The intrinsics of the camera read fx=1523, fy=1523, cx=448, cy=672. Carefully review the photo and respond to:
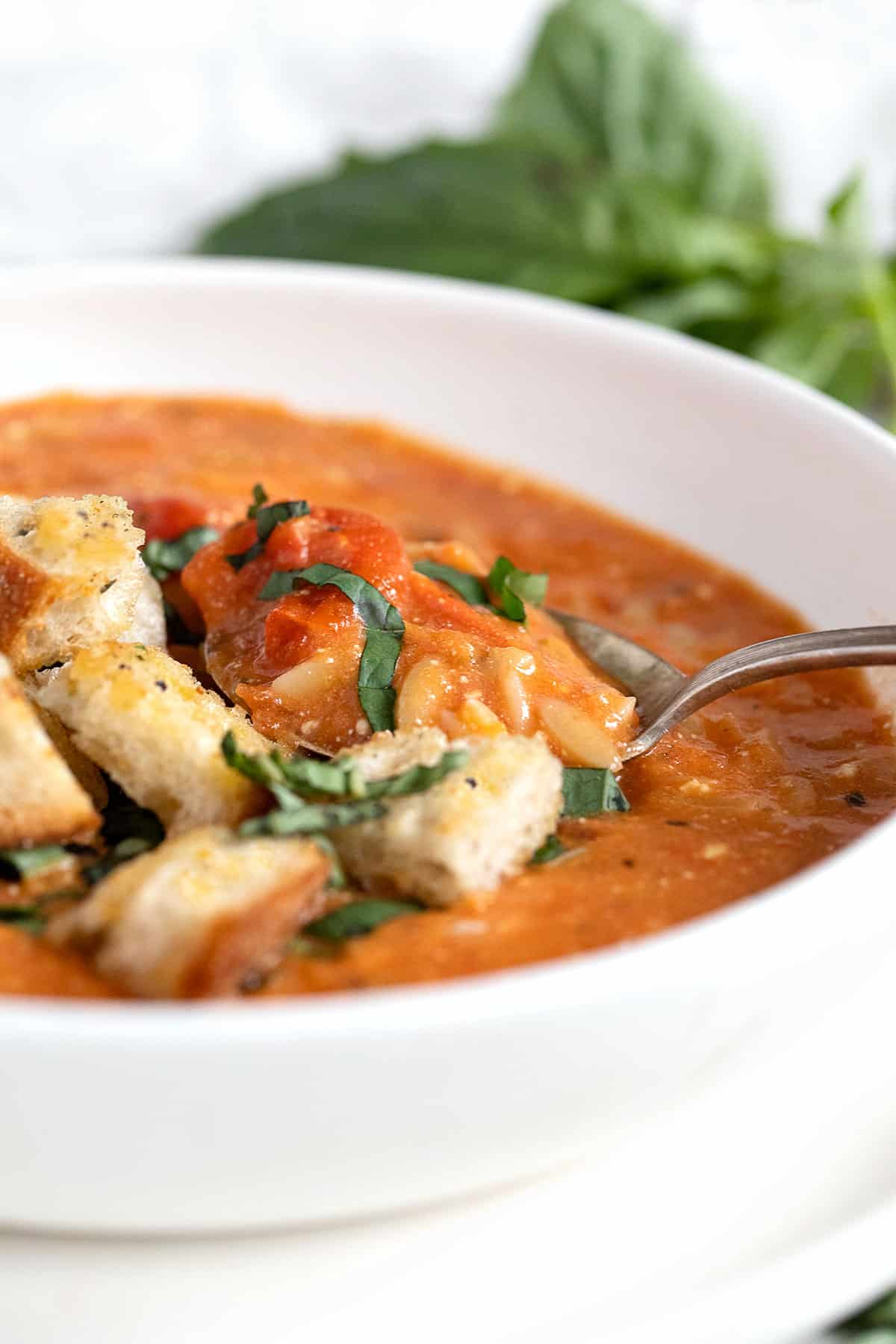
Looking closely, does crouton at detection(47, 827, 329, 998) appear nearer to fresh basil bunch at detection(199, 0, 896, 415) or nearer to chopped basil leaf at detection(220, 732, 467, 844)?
chopped basil leaf at detection(220, 732, 467, 844)

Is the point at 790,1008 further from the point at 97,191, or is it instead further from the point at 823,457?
the point at 97,191

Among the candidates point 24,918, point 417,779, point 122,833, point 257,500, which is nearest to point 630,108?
point 257,500

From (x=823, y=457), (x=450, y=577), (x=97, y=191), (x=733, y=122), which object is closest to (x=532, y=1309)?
(x=450, y=577)

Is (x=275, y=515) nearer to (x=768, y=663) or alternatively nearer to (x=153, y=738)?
(x=153, y=738)

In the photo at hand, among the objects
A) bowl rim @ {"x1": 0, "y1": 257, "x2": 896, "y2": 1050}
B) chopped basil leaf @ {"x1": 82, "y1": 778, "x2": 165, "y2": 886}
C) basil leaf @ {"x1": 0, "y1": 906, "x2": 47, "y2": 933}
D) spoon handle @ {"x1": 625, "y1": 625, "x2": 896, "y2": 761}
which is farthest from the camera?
spoon handle @ {"x1": 625, "y1": 625, "x2": 896, "y2": 761}

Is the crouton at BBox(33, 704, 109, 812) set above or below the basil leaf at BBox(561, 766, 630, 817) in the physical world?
below

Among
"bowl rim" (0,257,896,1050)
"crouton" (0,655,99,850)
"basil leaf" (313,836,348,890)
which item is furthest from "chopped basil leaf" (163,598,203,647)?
"bowl rim" (0,257,896,1050)
